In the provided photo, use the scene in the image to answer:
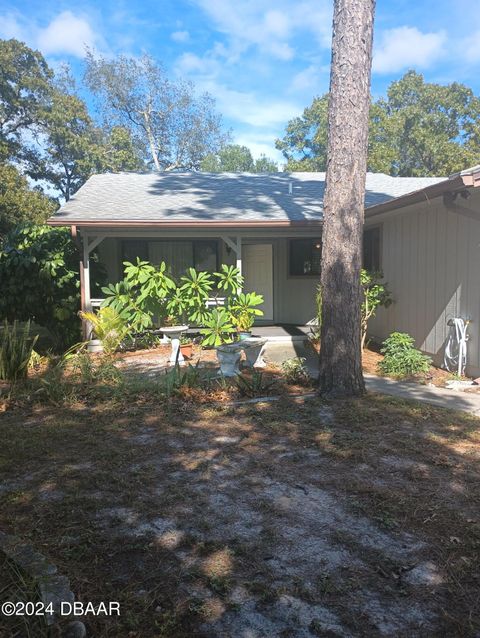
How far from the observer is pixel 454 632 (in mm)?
1958

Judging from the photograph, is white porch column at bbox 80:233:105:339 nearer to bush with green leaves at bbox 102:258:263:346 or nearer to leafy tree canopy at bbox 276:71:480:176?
bush with green leaves at bbox 102:258:263:346

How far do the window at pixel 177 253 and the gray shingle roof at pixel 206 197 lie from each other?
1.13 metres

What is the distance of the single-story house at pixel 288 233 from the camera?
6.96 m

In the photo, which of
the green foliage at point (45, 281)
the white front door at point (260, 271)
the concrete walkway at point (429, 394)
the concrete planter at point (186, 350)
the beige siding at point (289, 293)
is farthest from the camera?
the white front door at point (260, 271)

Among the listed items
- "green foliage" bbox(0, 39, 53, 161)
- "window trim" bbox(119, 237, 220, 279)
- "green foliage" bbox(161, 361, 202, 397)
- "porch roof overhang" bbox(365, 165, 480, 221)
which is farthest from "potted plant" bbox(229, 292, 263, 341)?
"green foliage" bbox(0, 39, 53, 161)

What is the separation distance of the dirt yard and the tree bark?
2.93 ft

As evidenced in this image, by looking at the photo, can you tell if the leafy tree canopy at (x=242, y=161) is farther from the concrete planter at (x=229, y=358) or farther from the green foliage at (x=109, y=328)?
the concrete planter at (x=229, y=358)

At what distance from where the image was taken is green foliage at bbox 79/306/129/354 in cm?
886

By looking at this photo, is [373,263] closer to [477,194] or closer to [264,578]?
[477,194]

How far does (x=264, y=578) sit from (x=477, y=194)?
5.80 m

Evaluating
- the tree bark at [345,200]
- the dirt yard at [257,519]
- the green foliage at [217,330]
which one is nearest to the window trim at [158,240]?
the green foliage at [217,330]

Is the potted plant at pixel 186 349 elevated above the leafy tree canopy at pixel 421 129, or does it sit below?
below

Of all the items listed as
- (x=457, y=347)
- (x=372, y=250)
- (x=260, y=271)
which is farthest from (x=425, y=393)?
(x=260, y=271)

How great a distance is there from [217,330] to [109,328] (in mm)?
2216
